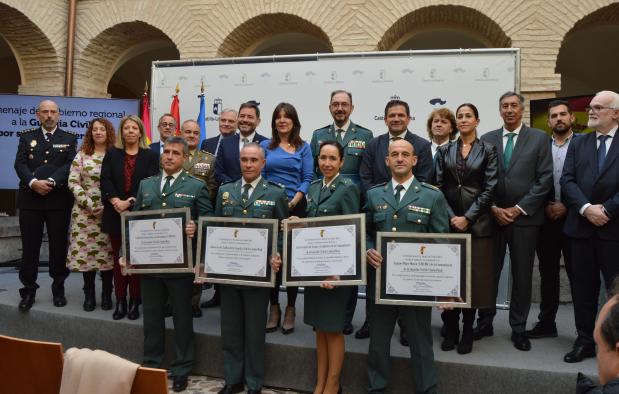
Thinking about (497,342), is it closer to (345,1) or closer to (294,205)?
(294,205)

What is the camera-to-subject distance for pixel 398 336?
13.2 ft

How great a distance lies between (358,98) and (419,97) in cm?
74

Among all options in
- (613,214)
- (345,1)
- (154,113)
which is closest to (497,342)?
(613,214)

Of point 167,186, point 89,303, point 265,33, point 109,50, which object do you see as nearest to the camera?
point 167,186

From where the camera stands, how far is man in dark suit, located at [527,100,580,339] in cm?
398

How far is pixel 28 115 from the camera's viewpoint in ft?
27.1

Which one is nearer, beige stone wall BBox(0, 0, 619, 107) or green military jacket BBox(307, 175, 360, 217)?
green military jacket BBox(307, 175, 360, 217)

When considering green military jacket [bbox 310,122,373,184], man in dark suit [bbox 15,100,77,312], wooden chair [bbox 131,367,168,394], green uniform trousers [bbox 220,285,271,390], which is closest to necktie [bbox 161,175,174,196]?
green uniform trousers [bbox 220,285,271,390]

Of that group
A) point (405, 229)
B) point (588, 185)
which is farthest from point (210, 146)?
point (588, 185)

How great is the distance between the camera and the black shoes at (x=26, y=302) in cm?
464

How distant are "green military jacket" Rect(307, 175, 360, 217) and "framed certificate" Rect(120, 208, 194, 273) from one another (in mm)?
910

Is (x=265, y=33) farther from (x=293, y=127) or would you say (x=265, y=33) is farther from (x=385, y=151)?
(x=385, y=151)

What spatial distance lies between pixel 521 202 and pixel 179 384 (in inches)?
110

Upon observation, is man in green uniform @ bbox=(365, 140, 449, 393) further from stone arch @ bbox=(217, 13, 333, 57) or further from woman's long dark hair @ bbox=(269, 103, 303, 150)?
stone arch @ bbox=(217, 13, 333, 57)
